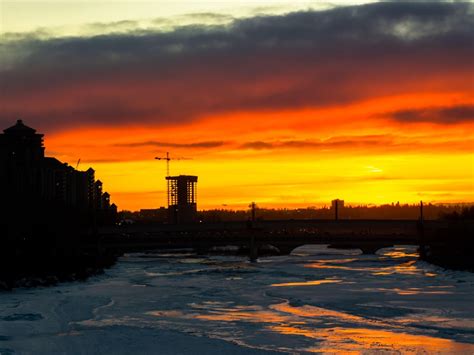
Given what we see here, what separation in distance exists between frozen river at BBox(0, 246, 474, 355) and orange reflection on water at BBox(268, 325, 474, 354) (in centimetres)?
5

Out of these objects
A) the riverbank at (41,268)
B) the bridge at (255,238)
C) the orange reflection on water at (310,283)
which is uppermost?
the bridge at (255,238)

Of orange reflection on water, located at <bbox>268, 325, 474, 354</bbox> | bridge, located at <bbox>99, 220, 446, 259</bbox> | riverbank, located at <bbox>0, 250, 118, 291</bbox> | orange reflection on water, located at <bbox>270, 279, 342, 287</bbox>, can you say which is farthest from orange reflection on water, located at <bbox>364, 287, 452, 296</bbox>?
bridge, located at <bbox>99, 220, 446, 259</bbox>

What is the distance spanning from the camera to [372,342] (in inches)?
1854

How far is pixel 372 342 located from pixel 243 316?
610 inches

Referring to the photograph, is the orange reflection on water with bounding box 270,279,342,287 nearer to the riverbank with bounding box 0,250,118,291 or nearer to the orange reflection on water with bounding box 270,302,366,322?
the riverbank with bounding box 0,250,118,291

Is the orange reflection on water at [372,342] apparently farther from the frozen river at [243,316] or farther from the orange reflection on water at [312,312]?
the orange reflection on water at [312,312]

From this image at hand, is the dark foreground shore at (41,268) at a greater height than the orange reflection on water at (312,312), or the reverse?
the dark foreground shore at (41,268)

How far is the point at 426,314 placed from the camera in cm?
6184

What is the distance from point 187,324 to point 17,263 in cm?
5077

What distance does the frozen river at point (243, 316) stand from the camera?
4619 cm

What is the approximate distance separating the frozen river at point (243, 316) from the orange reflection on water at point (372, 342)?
0.18 ft

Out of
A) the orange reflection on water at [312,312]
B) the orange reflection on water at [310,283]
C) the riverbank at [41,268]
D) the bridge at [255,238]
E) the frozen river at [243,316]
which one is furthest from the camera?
the bridge at [255,238]

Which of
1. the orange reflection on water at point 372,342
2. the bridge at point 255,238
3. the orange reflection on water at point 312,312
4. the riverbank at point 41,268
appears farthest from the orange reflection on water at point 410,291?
the bridge at point 255,238

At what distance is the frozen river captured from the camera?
152ft
